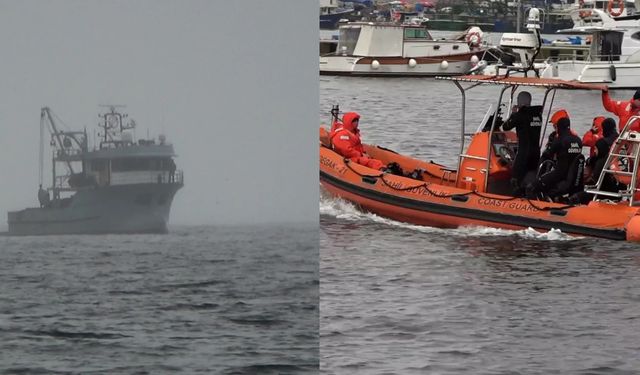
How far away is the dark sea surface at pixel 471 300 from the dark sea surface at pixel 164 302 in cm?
450

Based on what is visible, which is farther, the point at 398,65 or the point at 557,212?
the point at 398,65

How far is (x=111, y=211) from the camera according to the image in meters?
2.04

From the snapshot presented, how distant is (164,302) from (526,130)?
29.9ft

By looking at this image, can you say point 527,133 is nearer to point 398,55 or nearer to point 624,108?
point 624,108

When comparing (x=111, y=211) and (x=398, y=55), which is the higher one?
(x=398, y=55)

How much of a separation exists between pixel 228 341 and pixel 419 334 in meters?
5.64

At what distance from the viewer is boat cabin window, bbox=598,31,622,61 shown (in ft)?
97.7

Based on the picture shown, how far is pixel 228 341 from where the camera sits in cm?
212

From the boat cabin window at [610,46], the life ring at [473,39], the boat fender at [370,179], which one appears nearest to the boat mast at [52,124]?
the boat fender at [370,179]

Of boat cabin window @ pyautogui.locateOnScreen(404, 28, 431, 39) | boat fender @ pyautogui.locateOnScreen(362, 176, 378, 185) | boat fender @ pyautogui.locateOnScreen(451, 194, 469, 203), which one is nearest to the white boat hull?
boat cabin window @ pyautogui.locateOnScreen(404, 28, 431, 39)

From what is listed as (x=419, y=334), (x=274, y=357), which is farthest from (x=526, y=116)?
(x=274, y=357)

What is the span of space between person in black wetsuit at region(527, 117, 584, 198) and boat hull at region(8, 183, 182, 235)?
354 inches

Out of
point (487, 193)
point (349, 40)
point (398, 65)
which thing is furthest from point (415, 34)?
point (487, 193)

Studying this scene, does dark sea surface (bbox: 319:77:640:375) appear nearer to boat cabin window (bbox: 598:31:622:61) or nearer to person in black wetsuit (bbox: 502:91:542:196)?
person in black wetsuit (bbox: 502:91:542:196)
